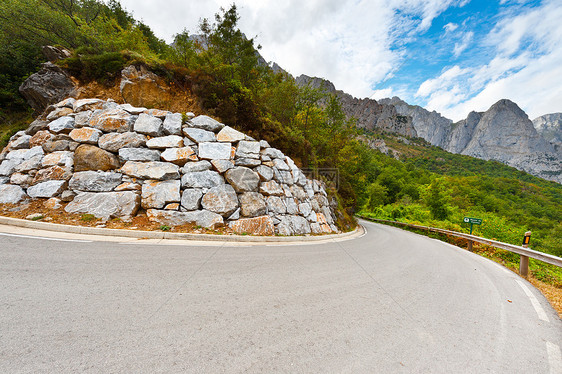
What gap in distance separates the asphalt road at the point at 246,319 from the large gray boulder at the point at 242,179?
13.5 feet

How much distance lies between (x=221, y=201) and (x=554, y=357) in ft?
25.2

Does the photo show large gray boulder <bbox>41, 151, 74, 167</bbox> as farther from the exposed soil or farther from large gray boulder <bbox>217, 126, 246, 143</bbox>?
large gray boulder <bbox>217, 126, 246, 143</bbox>

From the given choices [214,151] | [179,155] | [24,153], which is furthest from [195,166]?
[24,153]

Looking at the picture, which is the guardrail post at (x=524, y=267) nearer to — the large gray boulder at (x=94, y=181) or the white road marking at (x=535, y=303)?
the white road marking at (x=535, y=303)

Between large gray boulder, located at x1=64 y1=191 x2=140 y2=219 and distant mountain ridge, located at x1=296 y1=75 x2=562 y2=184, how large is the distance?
4625 inches

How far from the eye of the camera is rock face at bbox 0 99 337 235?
23.0ft

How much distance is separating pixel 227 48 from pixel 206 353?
13430 millimetres

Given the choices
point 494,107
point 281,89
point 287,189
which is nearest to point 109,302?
point 287,189

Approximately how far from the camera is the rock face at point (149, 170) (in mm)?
7008

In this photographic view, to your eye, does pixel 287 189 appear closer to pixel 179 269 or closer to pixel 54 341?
pixel 179 269

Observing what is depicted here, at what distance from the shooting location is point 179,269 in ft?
12.1

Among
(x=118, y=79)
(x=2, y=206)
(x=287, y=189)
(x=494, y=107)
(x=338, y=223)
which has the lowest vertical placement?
(x=338, y=223)

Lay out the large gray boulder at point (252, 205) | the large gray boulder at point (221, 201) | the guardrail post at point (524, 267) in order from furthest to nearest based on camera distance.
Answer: the large gray boulder at point (252, 205), the large gray boulder at point (221, 201), the guardrail post at point (524, 267)

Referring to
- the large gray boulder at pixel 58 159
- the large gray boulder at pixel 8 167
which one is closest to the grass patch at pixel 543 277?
the large gray boulder at pixel 58 159
